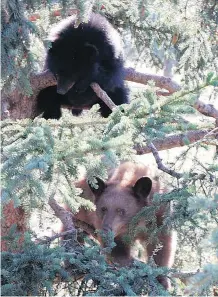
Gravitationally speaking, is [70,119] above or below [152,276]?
above

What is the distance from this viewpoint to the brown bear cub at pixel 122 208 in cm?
535

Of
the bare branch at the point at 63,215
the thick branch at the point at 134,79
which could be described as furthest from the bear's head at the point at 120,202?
the thick branch at the point at 134,79

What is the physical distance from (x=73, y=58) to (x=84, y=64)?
0.47 feet

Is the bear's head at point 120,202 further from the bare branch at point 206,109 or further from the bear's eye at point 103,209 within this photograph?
→ the bare branch at point 206,109

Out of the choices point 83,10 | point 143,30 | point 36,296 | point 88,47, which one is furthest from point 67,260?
point 143,30

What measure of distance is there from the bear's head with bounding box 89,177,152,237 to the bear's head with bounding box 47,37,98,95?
1.18m

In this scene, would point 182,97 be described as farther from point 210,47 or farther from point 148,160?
point 148,160

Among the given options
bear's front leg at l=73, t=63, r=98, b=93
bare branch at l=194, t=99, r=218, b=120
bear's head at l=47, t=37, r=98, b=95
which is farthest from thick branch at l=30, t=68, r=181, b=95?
bare branch at l=194, t=99, r=218, b=120

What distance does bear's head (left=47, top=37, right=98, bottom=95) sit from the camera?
552 centimetres

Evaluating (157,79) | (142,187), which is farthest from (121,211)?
Answer: (157,79)

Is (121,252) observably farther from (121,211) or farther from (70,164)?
(70,164)

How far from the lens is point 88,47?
5.70 metres

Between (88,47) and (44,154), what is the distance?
3.22 meters

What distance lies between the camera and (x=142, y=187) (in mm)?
5457
